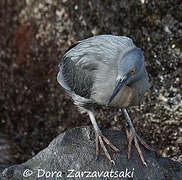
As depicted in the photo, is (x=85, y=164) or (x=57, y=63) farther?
(x=57, y=63)

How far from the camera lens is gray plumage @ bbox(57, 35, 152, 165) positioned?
4.13 meters

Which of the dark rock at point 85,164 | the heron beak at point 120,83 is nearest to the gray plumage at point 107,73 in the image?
the heron beak at point 120,83

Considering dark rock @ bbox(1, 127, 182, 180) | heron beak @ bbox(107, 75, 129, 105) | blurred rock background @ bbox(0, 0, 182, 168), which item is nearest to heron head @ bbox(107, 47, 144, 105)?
heron beak @ bbox(107, 75, 129, 105)

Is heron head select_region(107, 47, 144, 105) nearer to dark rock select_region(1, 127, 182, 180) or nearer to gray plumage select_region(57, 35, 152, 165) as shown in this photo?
gray plumage select_region(57, 35, 152, 165)

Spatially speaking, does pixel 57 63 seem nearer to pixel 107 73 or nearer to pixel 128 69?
pixel 107 73

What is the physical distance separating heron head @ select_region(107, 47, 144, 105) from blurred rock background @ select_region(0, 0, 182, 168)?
2.12 meters

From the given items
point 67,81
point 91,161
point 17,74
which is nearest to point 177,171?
point 91,161

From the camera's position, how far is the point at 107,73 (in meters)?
4.45

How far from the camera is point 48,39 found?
710cm

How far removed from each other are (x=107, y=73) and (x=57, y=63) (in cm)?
276

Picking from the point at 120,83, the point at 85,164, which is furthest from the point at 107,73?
the point at 85,164

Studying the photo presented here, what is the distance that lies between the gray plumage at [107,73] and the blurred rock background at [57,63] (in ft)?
5.44

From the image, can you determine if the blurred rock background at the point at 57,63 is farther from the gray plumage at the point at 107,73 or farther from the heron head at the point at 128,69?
the heron head at the point at 128,69

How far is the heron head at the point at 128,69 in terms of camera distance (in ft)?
13.3
